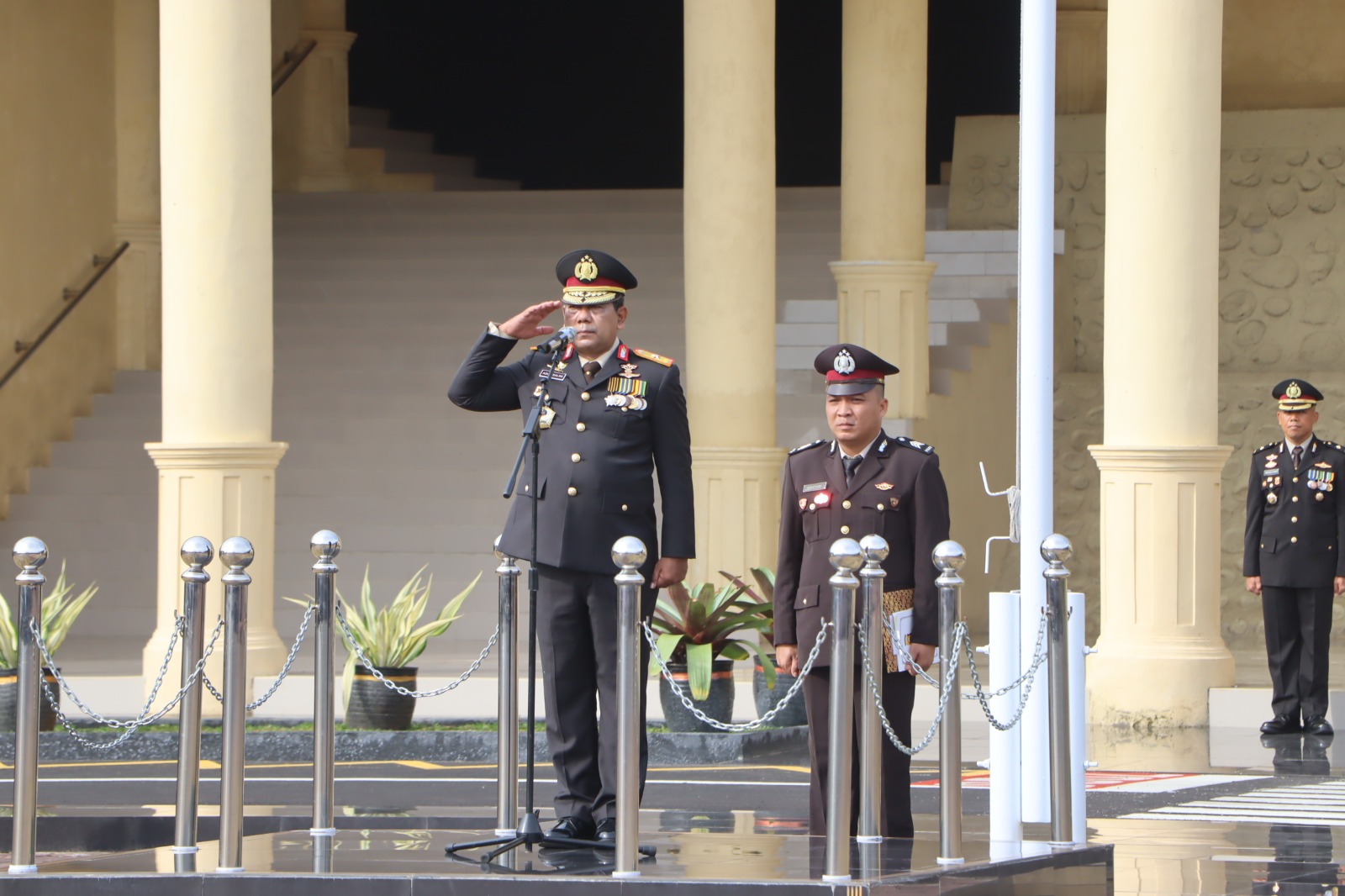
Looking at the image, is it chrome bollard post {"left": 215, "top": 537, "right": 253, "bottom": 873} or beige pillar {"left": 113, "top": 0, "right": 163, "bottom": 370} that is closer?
chrome bollard post {"left": 215, "top": 537, "right": 253, "bottom": 873}

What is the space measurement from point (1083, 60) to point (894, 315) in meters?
4.93

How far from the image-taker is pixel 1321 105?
1836cm

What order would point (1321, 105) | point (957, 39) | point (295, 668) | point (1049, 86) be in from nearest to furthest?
point (1049, 86) < point (295, 668) < point (1321, 105) < point (957, 39)

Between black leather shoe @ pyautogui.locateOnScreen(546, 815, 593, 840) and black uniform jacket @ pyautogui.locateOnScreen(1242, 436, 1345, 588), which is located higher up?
black uniform jacket @ pyautogui.locateOnScreen(1242, 436, 1345, 588)

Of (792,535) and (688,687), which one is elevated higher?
(792,535)

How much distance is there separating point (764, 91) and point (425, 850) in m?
7.71

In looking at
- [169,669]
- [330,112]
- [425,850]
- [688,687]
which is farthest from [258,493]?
[330,112]

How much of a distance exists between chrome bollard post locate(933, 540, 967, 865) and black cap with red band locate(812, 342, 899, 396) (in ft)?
2.04

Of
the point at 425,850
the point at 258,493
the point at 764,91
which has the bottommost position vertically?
the point at 425,850

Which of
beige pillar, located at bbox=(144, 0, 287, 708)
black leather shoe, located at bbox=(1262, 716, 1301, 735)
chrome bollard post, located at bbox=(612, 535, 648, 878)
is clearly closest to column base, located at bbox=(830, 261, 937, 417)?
black leather shoe, located at bbox=(1262, 716, 1301, 735)

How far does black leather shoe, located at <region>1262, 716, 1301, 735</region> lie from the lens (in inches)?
453

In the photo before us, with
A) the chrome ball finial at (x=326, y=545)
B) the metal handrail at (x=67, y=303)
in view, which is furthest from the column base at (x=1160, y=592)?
the metal handrail at (x=67, y=303)

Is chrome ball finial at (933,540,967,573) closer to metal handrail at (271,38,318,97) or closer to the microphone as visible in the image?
the microphone

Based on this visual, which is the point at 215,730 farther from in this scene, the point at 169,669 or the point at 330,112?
the point at 330,112
